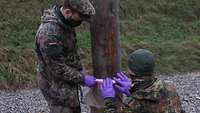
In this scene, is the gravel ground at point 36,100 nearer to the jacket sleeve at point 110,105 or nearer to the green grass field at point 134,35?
the green grass field at point 134,35

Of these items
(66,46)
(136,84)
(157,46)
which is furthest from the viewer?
(157,46)

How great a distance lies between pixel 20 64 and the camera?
1591cm

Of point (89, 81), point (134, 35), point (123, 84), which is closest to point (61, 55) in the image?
point (89, 81)

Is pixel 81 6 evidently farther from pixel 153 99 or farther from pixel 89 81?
pixel 153 99

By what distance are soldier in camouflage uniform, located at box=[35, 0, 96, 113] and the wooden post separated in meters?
0.21

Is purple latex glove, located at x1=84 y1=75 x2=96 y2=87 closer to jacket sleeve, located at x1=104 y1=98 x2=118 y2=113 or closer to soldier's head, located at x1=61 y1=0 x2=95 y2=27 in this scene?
jacket sleeve, located at x1=104 y1=98 x2=118 y2=113

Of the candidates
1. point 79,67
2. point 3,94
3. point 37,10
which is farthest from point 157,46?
point 79,67

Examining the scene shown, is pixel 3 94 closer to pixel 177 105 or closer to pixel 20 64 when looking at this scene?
pixel 20 64

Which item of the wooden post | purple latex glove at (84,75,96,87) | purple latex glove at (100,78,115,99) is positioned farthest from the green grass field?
purple latex glove at (100,78,115,99)

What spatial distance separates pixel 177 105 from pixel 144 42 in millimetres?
15436

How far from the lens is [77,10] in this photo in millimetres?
4535

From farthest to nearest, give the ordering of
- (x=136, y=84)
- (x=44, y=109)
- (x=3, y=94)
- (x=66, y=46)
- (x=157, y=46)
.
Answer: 1. (x=157, y=46)
2. (x=3, y=94)
3. (x=44, y=109)
4. (x=66, y=46)
5. (x=136, y=84)

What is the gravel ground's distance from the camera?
11.9 metres

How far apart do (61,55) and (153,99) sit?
951mm
